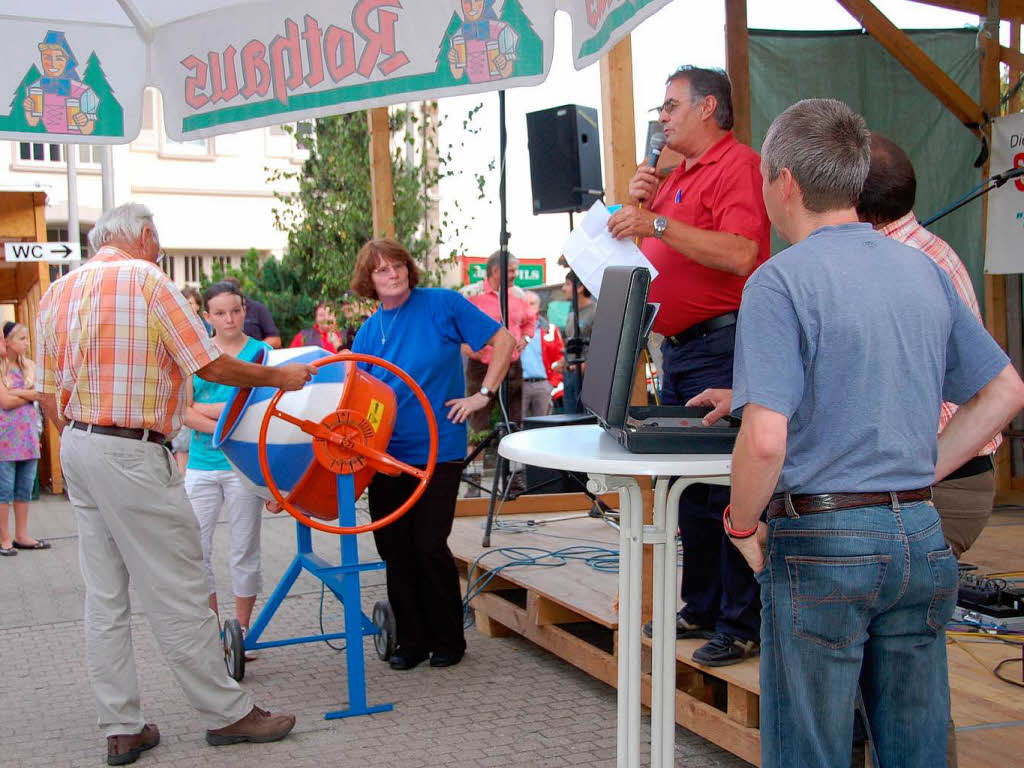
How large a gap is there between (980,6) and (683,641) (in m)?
5.55

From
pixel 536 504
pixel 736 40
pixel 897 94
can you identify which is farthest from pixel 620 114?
pixel 897 94

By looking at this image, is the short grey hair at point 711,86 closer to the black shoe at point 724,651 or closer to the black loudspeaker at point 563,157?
the black shoe at point 724,651

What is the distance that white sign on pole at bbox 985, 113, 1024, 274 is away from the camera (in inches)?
275

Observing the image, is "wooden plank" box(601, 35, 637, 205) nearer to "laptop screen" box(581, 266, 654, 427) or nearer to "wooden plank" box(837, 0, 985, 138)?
"laptop screen" box(581, 266, 654, 427)

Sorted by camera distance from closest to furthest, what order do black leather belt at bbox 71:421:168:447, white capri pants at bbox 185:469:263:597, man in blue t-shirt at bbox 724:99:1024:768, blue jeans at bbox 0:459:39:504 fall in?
man in blue t-shirt at bbox 724:99:1024:768 → black leather belt at bbox 71:421:168:447 → white capri pants at bbox 185:469:263:597 → blue jeans at bbox 0:459:39:504

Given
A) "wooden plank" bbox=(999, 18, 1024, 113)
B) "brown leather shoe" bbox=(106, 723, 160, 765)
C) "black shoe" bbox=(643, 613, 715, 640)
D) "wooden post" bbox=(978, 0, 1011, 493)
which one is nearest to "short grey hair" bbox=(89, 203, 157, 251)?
"brown leather shoe" bbox=(106, 723, 160, 765)

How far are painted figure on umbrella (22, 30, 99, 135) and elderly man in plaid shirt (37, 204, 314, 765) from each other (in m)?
1.38

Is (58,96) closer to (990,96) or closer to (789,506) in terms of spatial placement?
(789,506)

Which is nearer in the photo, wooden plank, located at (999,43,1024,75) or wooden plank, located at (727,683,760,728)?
wooden plank, located at (727,683,760,728)

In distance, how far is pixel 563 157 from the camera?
6348 millimetres

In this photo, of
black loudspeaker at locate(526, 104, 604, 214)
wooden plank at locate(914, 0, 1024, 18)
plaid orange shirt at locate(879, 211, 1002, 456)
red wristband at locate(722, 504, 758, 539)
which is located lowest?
red wristband at locate(722, 504, 758, 539)

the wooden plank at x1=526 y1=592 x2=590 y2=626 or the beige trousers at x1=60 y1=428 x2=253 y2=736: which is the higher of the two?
the beige trousers at x1=60 y1=428 x2=253 y2=736

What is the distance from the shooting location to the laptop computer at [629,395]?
95.0 inches

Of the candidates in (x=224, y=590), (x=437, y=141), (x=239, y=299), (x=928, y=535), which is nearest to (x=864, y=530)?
(x=928, y=535)
